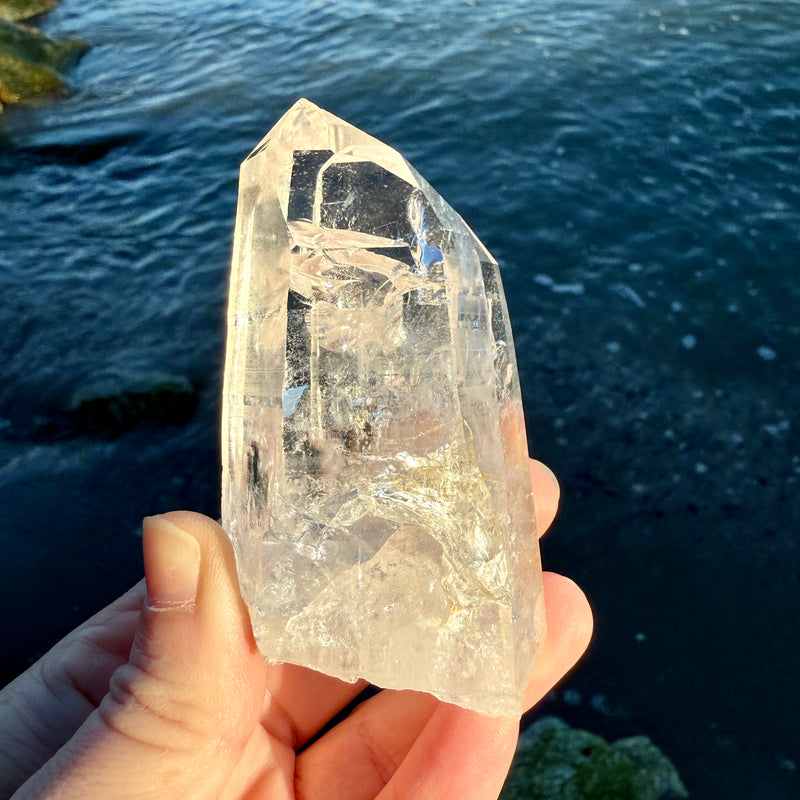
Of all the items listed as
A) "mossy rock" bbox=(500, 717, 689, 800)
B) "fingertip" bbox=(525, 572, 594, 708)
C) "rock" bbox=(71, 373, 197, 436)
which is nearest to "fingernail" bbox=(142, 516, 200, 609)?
"fingertip" bbox=(525, 572, 594, 708)

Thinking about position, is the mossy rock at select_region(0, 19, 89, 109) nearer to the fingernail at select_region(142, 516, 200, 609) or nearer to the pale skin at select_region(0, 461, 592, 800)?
the pale skin at select_region(0, 461, 592, 800)

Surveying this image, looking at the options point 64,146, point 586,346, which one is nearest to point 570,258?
point 586,346

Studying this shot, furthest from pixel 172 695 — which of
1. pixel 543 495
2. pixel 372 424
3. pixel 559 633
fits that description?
pixel 543 495

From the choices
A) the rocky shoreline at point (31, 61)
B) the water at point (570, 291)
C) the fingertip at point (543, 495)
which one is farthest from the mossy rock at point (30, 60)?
the fingertip at point (543, 495)

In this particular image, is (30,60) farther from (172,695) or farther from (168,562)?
(172,695)

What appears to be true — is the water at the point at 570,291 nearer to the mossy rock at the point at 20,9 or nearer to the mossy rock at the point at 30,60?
the mossy rock at the point at 30,60
